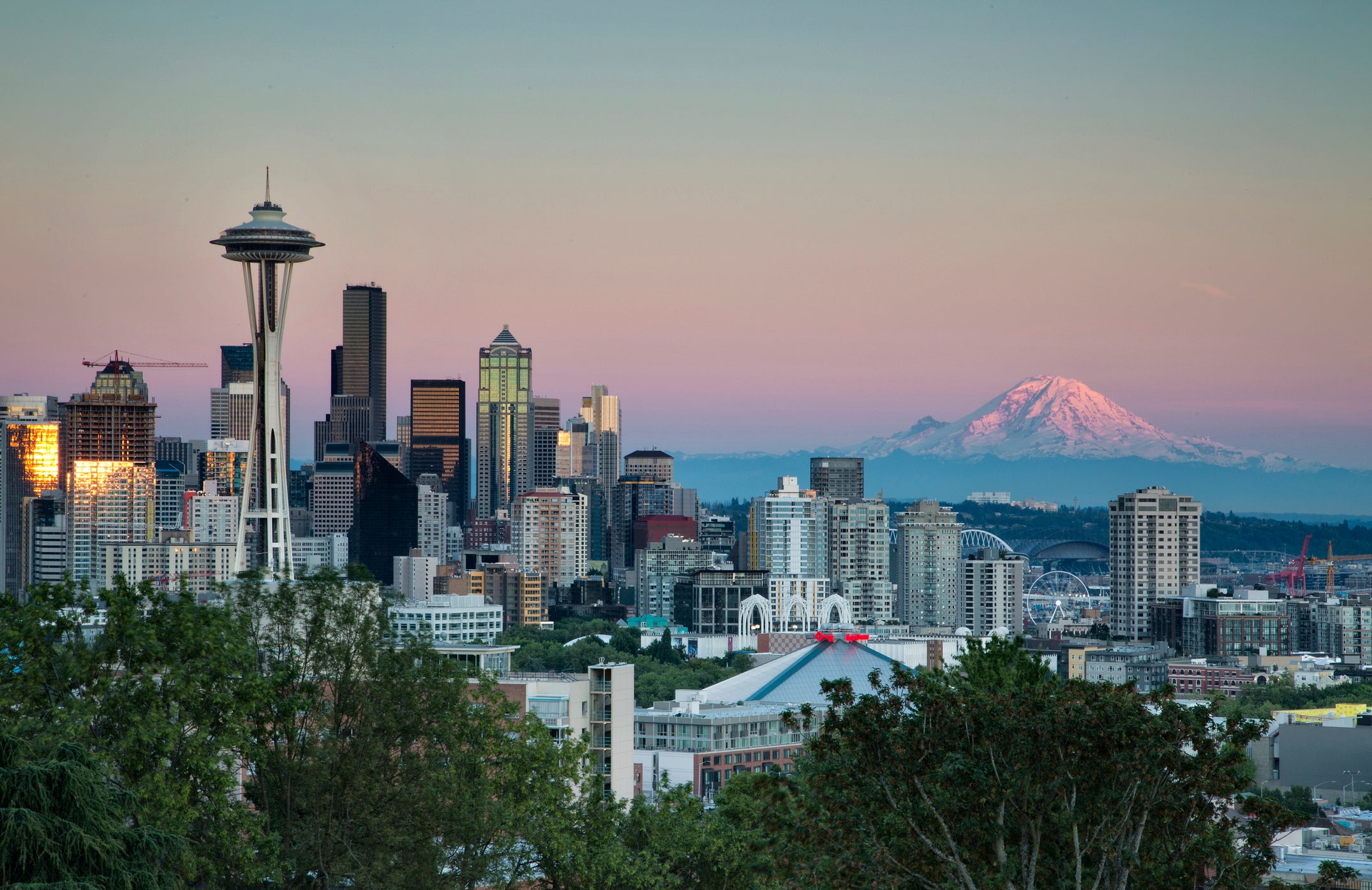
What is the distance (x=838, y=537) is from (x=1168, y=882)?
17458 centimetres

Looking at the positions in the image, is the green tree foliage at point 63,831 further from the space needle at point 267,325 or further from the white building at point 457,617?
the white building at point 457,617

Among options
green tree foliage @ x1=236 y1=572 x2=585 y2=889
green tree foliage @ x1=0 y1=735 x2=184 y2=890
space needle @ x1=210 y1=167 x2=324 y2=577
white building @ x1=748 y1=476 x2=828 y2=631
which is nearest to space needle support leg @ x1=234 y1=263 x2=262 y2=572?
space needle @ x1=210 y1=167 x2=324 y2=577

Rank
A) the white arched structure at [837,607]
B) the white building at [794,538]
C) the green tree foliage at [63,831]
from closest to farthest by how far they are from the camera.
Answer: the green tree foliage at [63,831]
the white arched structure at [837,607]
the white building at [794,538]

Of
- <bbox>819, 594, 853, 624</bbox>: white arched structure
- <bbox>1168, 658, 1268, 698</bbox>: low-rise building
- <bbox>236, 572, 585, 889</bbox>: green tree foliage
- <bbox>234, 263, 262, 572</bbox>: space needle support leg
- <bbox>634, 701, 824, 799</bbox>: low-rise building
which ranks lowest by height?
<bbox>1168, 658, 1268, 698</bbox>: low-rise building

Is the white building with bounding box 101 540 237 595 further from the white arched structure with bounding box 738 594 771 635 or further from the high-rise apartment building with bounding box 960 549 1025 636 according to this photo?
the high-rise apartment building with bounding box 960 549 1025 636

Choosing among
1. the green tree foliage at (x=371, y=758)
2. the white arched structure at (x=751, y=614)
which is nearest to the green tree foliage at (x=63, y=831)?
the green tree foliage at (x=371, y=758)

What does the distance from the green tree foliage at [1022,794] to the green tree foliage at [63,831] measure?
771 centimetres

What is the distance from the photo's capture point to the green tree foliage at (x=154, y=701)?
25.4 meters

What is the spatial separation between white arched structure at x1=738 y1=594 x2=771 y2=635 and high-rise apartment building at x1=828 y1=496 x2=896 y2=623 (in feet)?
99.4

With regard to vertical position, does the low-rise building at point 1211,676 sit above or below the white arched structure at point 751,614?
below

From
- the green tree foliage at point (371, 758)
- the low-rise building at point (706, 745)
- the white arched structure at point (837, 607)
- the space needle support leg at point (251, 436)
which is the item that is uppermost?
the space needle support leg at point (251, 436)

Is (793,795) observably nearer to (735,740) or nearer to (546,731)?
(546,731)

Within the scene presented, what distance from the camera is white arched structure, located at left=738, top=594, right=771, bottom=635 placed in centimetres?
15750

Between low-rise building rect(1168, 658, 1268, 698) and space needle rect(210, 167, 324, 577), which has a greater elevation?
space needle rect(210, 167, 324, 577)
